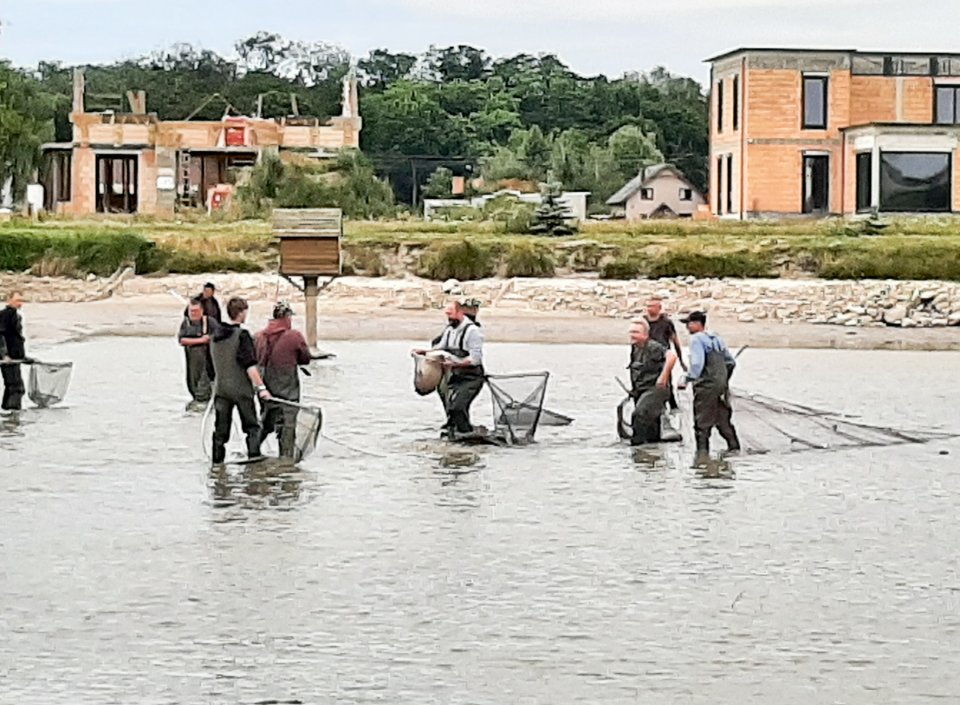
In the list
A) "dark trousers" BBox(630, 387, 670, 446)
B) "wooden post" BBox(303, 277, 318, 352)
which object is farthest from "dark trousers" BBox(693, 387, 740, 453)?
"wooden post" BBox(303, 277, 318, 352)

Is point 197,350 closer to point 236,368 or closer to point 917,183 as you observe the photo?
point 236,368

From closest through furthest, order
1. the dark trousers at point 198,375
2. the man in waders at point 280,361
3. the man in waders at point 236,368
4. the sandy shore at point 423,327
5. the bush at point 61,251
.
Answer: the man in waders at point 236,368 → the man in waders at point 280,361 → the dark trousers at point 198,375 → the sandy shore at point 423,327 → the bush at point 61,251

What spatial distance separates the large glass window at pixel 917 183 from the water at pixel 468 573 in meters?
44.9

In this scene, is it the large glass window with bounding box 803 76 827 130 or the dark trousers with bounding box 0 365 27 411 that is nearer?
the dark trousers with bounding box 0 365 27 411

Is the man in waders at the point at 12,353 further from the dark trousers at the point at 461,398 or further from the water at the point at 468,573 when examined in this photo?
the dark trousers at the point at 461,398

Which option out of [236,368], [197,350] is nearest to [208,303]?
[197,350]

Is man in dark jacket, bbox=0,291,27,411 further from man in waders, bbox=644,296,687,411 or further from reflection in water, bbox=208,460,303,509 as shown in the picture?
man in waders, bbox=644,296,687,411

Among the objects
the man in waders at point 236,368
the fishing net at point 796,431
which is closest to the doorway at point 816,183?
the fishing net at point 796,431

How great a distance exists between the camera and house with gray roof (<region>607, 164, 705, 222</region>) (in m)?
94.1

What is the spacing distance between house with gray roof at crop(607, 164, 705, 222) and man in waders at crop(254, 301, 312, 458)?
75906 millimetres

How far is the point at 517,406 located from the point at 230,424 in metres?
4.05

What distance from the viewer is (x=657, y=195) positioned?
95.6 m

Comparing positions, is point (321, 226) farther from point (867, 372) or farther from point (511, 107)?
point (511, 107)

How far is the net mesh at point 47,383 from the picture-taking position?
23.2 m
